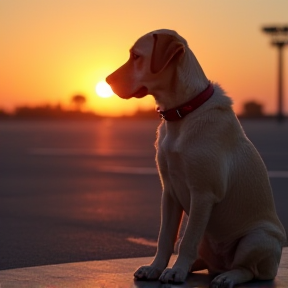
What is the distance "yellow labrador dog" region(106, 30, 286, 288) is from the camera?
5918 mm

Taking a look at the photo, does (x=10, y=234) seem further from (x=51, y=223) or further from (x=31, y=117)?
(x=31, y=117)

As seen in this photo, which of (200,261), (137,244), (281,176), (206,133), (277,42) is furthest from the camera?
(277,42)

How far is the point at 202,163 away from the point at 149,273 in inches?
33.5

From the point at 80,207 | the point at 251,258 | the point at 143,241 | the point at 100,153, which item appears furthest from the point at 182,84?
the point at 100,153

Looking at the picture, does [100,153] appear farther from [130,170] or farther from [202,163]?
[202,163]

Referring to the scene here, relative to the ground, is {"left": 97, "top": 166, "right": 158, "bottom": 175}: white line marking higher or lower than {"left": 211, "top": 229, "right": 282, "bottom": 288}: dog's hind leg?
lower

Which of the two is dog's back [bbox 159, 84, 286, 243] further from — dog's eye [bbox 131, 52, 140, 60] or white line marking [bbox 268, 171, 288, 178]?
white line marking [bbox 268, 171, 288, 178]

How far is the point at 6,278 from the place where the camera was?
6418mm

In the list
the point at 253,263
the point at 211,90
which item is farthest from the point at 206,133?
the point at 253,263

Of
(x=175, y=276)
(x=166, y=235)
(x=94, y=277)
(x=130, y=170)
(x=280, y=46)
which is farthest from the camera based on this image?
(x=280, y=46)

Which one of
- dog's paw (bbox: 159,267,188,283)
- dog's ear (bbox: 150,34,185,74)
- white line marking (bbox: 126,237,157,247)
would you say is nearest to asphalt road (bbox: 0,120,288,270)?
white line marking (bbox: 126,237,157,247)

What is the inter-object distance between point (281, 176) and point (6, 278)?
10.5m

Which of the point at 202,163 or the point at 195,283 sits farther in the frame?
the point at 195,283

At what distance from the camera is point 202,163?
5906 mm
